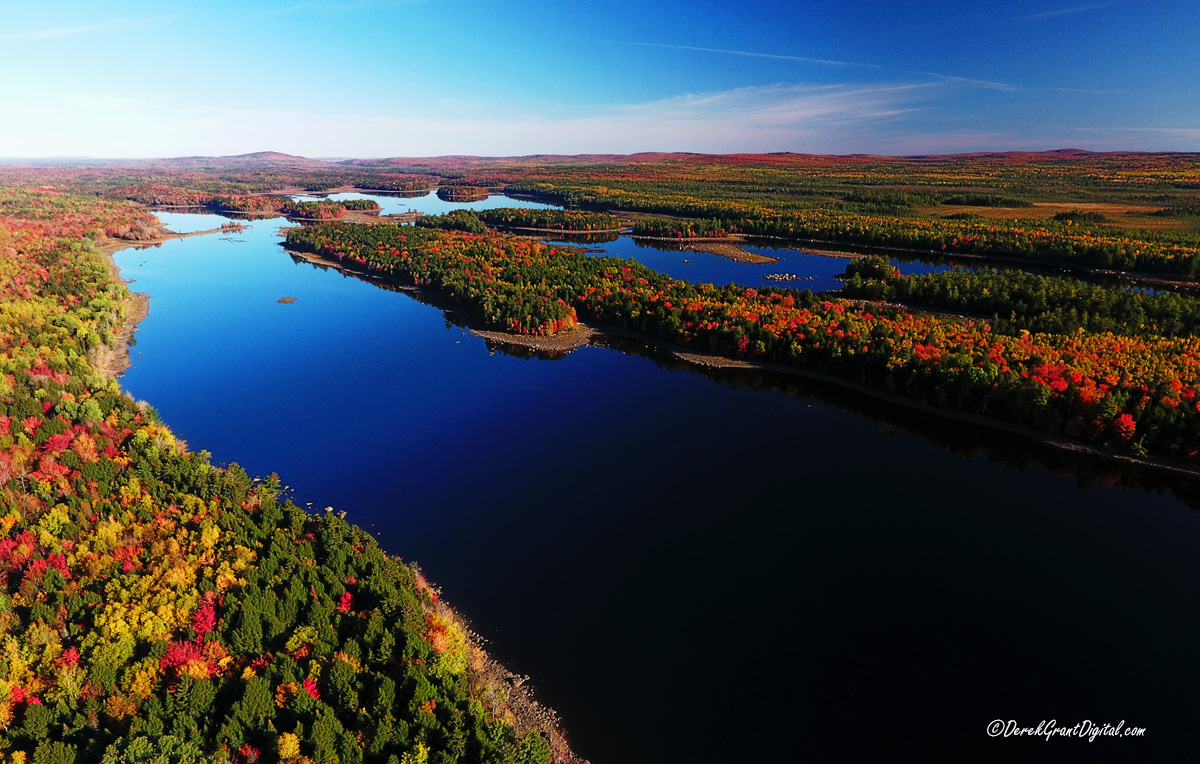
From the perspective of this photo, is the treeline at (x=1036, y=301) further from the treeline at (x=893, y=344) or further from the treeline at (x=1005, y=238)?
the treeline at (x=1005, y=238)

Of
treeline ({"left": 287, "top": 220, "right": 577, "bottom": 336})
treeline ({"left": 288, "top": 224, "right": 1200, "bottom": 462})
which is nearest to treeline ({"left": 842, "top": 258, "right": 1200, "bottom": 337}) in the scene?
treeline ({"left": 288, "top": 224, "right": 1200, "bottom": 462})

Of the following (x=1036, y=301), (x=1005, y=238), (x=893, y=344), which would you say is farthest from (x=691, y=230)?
(x=893, y=344)

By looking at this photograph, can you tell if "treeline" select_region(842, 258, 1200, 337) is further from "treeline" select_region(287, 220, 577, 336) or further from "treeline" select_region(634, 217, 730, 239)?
"treeline" select_region(634, 217, 730, 239)

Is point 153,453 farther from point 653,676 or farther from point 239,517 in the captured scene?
point 653,676

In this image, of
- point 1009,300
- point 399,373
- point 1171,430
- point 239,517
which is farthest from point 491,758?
point 1009,300

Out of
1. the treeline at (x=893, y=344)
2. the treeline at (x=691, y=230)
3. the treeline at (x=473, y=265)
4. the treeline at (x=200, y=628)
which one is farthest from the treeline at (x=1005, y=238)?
the treeline at (x=200, y=628)

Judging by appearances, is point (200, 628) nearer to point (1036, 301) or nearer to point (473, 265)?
point (473, 265)
